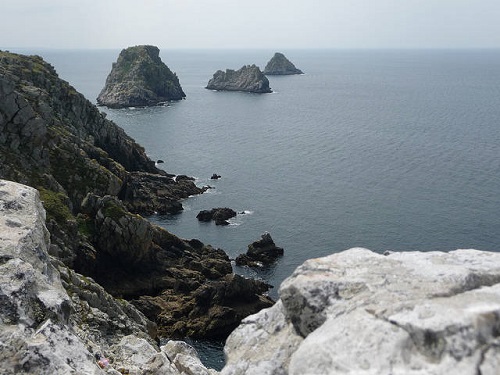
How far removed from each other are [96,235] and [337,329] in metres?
66.6

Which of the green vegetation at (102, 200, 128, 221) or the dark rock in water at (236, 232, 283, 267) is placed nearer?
the green vegetation at (102, 200, 128, 221)

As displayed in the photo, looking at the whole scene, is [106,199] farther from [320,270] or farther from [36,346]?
[320,270]

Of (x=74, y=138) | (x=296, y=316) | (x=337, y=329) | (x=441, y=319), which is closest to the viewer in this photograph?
(x=441, y=319)

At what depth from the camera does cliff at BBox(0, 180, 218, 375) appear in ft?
70.5

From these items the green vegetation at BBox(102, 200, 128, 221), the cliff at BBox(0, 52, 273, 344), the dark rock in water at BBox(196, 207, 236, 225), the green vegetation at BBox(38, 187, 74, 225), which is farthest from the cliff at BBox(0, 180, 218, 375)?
the dark rock in water at BBox(196, 207, 236, 225)

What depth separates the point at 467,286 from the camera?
45.3 ft

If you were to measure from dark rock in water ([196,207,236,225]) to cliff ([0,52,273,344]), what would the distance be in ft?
41.3

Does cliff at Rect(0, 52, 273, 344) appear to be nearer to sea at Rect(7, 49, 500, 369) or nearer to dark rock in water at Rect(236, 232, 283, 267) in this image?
dark rock in water at Rect(236, 232, 283, 267)

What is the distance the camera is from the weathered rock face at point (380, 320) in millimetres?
11523

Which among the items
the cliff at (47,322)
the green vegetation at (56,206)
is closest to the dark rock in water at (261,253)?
the green vegetation at (56,206)

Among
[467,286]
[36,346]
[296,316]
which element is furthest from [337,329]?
[36,346]

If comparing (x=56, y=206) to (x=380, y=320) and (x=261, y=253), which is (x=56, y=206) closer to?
(x=261, y=253)

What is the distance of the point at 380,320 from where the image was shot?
41.6ft

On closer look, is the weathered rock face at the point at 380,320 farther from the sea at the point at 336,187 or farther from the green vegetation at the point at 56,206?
the green vegetation at the point at 56,206
